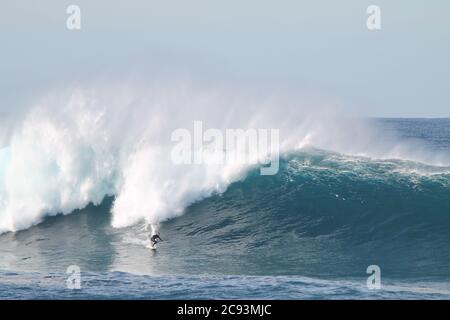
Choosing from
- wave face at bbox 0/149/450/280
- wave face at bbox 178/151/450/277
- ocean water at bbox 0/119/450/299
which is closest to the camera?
ocean water at bbox 0/119/450/299

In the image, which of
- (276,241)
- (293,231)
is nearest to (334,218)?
(293,231)

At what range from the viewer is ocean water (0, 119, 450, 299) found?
12.7 meters

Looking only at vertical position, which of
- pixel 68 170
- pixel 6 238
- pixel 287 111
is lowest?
pixel 6 238

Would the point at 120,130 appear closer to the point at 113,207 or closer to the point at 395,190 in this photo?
the point at 113,207

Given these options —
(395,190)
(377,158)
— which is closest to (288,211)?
(395,190)

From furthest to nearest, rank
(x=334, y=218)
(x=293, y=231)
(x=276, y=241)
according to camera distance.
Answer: (x=334, y=218), (x=293, y=231), (x=276, y=241)

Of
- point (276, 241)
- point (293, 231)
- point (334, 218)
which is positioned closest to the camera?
point (276, 241)

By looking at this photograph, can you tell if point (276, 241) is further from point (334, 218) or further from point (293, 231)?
point (334, 218)

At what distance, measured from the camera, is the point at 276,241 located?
1742cm

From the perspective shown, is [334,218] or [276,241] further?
[334,218]

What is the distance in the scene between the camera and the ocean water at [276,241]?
41.8 ft

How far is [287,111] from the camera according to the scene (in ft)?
91.1
